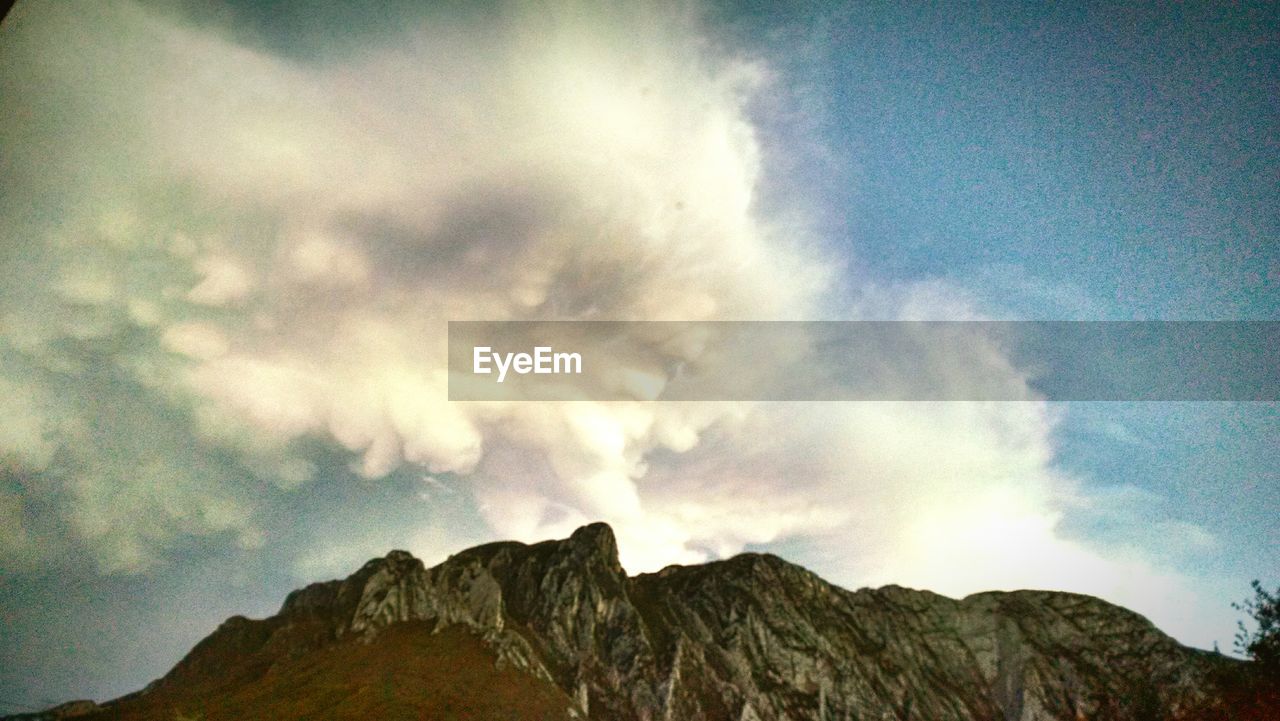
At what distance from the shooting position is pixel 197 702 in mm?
168125

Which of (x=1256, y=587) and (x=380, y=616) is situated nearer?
(x=1256, y=587)

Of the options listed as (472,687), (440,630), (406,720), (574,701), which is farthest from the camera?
(440,630)

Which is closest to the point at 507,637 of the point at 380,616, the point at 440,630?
the point at 440,630

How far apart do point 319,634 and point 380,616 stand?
65.7 feet

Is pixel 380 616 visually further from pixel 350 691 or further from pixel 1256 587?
pixel 1256 587

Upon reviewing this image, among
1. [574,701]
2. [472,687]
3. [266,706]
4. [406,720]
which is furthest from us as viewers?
[574,701]

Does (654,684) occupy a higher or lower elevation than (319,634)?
lower

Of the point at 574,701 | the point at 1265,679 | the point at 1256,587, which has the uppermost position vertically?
the point at 1256,587

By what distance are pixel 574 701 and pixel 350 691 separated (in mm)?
61197

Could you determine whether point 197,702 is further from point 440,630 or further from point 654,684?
point 654,684

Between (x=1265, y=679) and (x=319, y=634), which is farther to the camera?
(x=319, y=634)

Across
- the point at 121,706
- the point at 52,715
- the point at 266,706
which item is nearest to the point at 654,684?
the point at 266,706

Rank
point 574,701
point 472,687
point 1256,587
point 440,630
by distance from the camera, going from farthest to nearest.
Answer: point 440,630 → point 574,701 → point 472,687 → point 1256,587

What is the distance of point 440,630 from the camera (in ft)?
636
